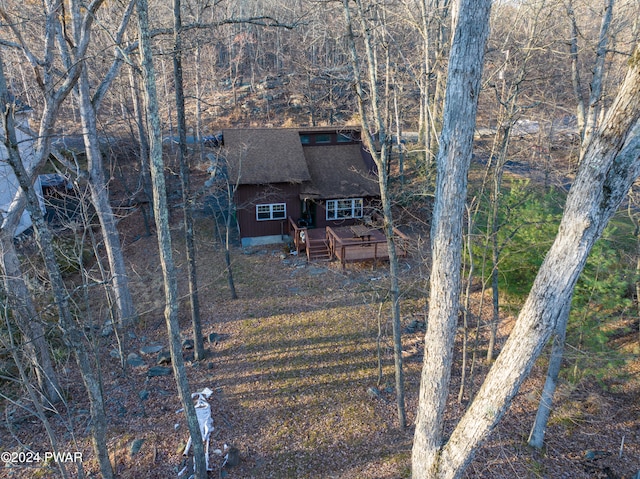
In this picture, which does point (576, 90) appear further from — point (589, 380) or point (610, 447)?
point (610, 447)

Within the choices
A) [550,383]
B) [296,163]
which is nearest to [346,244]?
[296,163]

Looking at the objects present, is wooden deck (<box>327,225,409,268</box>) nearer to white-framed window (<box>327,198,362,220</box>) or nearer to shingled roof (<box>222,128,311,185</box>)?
white-framed window (<box>327,198,362,220</box>)

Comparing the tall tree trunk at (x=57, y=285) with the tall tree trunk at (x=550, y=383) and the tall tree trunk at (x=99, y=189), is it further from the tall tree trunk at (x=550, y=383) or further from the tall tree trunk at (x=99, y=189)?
the tall tree trunk at (x=550, y=383)

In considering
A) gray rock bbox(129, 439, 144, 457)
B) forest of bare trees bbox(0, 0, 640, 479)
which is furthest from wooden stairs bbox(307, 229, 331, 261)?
gray rock bbox(129, 439, 144, 457)

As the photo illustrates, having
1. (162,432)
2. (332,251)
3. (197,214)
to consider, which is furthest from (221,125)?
(162,432)

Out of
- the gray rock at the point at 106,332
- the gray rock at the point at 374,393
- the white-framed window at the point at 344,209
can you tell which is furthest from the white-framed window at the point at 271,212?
the gray rock at the point at 374,393

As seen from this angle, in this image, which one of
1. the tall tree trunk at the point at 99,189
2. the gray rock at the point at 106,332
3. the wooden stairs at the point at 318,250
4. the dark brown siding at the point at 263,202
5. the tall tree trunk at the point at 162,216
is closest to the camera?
the tall tree trunk at the point at 162,216
